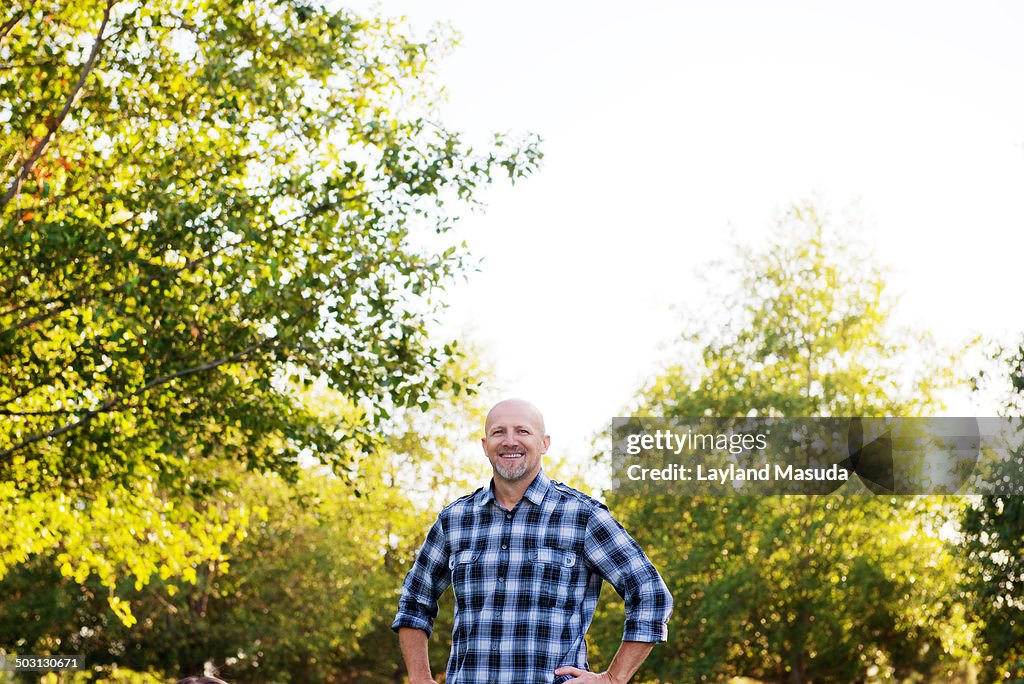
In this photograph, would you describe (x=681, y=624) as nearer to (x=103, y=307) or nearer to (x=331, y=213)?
(x=331, y=213)

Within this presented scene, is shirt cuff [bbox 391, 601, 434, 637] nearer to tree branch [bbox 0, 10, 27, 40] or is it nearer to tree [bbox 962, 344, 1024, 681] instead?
tree branch [bbox 0, 10, 27, 40]

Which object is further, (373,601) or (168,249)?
(373,601)

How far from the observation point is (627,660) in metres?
3.92

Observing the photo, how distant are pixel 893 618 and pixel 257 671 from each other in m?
16.9

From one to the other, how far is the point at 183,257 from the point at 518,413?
30.7ft

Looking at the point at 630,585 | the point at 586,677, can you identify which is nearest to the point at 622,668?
the point at 586,677

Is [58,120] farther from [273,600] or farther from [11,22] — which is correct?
[273,600]

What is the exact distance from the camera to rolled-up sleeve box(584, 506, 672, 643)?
398cm

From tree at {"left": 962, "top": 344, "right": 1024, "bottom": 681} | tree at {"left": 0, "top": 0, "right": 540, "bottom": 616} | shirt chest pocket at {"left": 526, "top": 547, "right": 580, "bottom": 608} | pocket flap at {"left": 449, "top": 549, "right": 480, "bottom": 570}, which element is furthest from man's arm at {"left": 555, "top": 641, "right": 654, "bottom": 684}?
tree at {"left": 962, "top": 344, "right": 1024, "bottom": 681}

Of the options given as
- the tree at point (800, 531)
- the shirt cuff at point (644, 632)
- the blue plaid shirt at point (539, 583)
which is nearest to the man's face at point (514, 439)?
the blue plaid shirt at point (539, 583)

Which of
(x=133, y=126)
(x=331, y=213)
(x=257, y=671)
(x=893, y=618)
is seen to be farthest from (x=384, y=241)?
(x=257, y=671)

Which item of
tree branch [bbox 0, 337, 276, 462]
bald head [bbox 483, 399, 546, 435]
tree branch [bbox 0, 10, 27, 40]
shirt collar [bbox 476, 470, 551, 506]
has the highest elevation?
tree branch [bbox 0, 10, 27, 40]

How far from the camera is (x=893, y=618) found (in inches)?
1067

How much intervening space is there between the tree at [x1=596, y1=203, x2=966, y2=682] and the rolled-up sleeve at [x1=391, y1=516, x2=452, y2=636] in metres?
22.7
